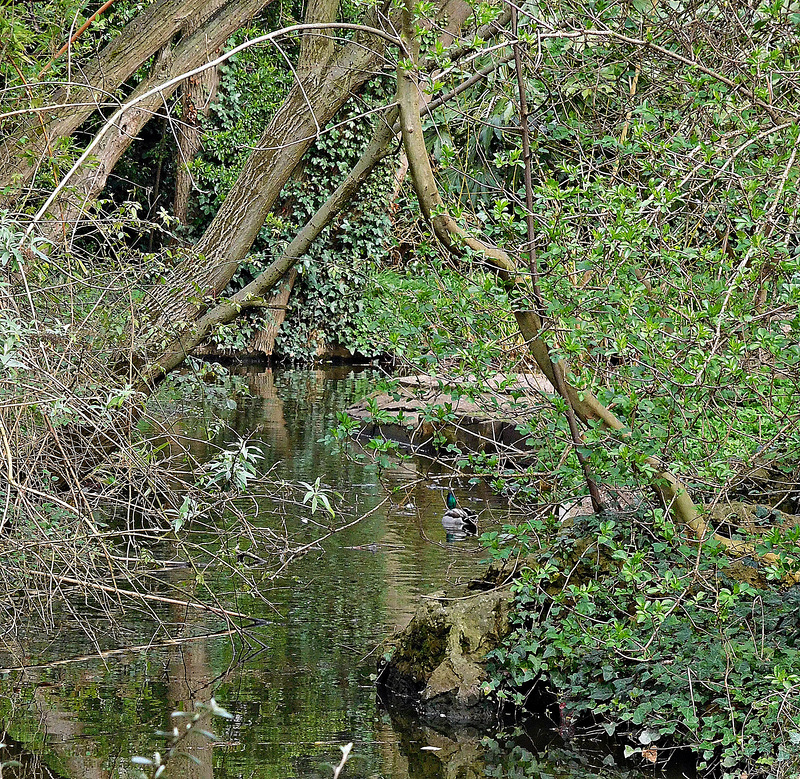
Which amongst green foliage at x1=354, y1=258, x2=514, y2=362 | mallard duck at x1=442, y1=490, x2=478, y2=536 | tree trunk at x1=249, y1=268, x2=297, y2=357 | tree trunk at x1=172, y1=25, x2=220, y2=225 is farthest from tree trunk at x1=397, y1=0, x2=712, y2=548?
tree trunk at x1=249, y1=268, x2=297, y2=357

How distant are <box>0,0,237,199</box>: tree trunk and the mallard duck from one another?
405 centimetres

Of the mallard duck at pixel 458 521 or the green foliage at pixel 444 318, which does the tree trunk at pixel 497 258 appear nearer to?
the green foliage at pixel 444 318

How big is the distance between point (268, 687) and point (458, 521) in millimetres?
3441

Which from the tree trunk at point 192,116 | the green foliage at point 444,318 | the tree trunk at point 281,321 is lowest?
the green foliage at point 444,318

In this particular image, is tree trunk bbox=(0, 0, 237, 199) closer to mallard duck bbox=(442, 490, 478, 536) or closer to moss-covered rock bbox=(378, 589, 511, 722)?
moss-covered rock bbox=(378, 589, 511, 722)

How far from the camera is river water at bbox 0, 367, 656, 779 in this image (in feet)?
15.3

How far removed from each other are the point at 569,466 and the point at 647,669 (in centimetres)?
101

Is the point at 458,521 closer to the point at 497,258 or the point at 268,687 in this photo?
the point at 268,687

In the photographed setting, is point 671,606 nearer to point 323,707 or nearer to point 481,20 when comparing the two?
point 323,707

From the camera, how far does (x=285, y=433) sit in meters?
13.2

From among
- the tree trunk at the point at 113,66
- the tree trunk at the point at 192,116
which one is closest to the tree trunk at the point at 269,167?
the tree trunk at the point at 113,66

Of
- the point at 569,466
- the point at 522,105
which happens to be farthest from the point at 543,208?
the point at 569,466

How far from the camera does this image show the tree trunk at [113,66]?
233 inches

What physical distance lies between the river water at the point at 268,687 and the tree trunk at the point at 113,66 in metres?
2.26
